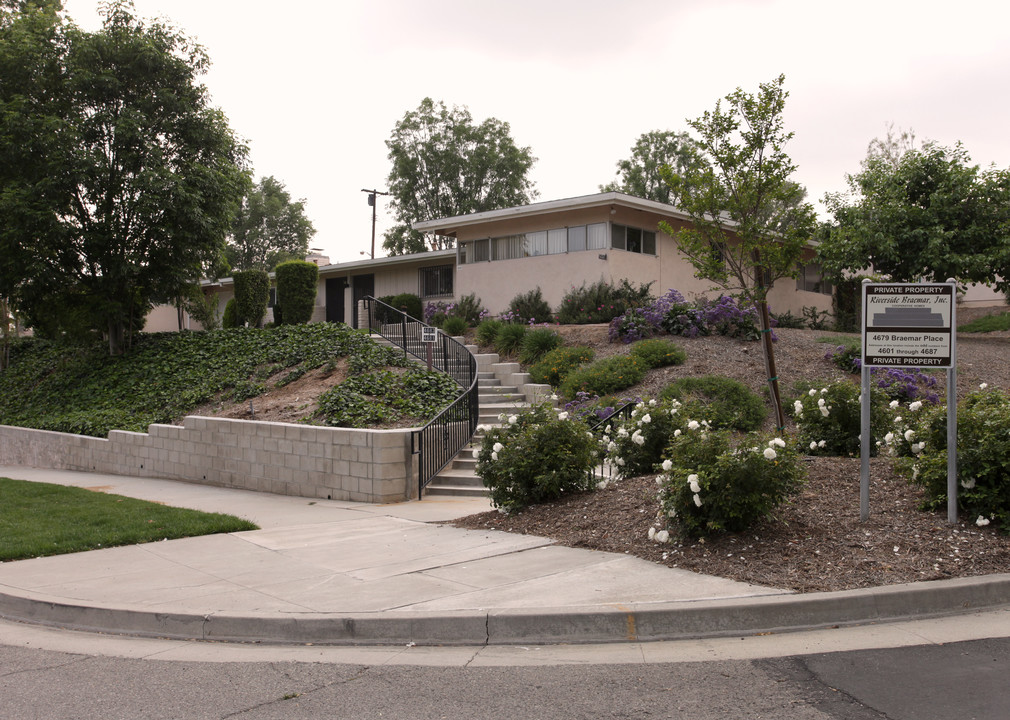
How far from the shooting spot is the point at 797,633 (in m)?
5.37

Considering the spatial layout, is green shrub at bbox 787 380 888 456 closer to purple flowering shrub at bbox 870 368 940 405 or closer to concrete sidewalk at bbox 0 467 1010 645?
concrete sidewalk at bbox 0 467 1010 645

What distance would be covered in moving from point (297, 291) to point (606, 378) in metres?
12.7

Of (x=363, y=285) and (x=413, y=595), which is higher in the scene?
(x=363, y=285)

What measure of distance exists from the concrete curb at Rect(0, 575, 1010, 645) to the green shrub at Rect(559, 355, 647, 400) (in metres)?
9.43

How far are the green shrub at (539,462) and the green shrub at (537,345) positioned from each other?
8.69 metres

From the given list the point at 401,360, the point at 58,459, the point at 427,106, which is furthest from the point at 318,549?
the point at 427,106

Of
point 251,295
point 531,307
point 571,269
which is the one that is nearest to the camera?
point 571,269

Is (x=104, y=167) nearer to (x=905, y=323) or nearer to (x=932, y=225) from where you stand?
(x=905, y=323)

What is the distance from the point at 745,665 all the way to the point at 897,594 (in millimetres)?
1543

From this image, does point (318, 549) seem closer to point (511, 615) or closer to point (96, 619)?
point (96, 619)

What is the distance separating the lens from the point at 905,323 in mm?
6922

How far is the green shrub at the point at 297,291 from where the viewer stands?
24.4m

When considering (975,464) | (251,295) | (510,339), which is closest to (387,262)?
(251,295)

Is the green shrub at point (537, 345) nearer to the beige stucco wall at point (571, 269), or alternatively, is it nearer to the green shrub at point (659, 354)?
the green shrub at point (659, 354)
